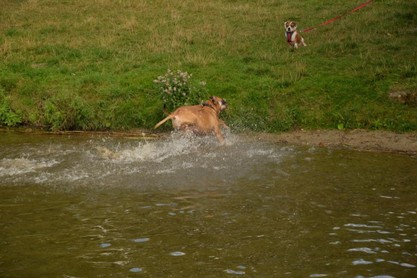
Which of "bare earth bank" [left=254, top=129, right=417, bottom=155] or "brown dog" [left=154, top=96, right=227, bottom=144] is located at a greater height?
"brown dog" [left=154, top=96, right=227, bottom=144]

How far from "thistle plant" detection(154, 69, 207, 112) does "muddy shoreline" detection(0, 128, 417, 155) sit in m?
0.88

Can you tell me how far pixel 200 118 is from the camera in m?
13.0

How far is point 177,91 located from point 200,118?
8.65ft

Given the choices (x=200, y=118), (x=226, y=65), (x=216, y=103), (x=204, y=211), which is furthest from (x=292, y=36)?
(x=204, y=211)

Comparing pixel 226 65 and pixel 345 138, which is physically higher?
pixel 226 65

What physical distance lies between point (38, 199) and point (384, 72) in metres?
9.77

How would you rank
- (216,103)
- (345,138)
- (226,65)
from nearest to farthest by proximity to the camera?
(216,103) → (345,138) → (226,65)

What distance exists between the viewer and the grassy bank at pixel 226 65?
15414 millimetres

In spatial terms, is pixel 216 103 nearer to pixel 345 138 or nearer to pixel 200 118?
pixel 200 118

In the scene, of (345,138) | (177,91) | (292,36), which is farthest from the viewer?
(292,36)

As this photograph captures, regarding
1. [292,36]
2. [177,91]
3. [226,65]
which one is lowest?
[177,91]

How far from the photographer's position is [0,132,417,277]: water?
7512 mm

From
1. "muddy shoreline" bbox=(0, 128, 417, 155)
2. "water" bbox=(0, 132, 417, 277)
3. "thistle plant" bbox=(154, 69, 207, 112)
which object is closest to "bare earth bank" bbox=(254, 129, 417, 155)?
"muddy shoreline" bbox=(0, 128, 417, 155)

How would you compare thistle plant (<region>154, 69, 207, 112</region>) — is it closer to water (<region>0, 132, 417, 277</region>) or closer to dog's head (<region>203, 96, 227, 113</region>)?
water (<region>0, 132, 417, 277</region>)
